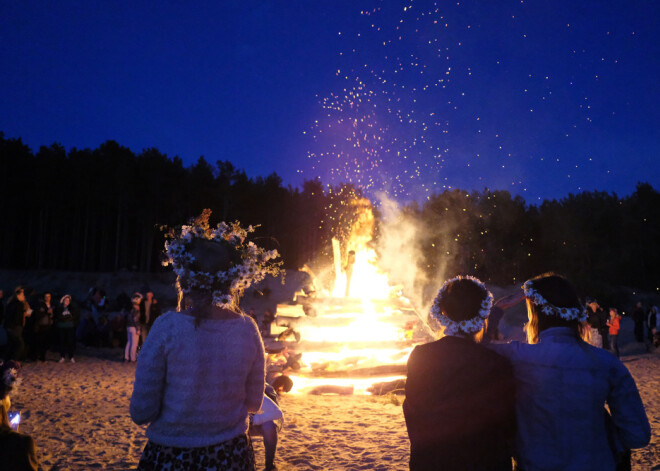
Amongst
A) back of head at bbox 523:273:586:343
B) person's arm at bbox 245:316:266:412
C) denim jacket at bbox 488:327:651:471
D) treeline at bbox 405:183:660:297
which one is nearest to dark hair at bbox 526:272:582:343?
back of head at bbox 523:273:586:343

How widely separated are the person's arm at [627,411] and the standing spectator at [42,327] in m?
13.7

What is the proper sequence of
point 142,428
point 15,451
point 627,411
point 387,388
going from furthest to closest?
point 387,388, point 142,428, point 15,451, point 627,411

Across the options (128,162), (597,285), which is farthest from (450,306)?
(128,162)

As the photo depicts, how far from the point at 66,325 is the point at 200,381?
11.9 m

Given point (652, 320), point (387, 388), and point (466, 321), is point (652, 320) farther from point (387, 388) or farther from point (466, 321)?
point (466, 321)

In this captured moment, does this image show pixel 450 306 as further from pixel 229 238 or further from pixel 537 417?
pixel 229 238

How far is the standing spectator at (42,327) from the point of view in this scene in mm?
11883


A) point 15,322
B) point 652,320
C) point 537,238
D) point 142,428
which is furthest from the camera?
point 537,238

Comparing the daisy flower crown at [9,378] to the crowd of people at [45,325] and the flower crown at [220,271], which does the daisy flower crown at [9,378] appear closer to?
the flower crown at [220,271]

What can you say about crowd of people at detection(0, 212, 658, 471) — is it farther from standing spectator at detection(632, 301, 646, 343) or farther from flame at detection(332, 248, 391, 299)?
standing spectator at detection(632, 301, 646, 343)

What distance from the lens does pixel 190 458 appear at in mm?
2439

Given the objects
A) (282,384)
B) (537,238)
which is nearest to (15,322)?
(282,384)

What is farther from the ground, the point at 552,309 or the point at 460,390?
the point at 552,309

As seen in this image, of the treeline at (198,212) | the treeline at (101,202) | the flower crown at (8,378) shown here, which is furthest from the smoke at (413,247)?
the flower crown at (8,378)
